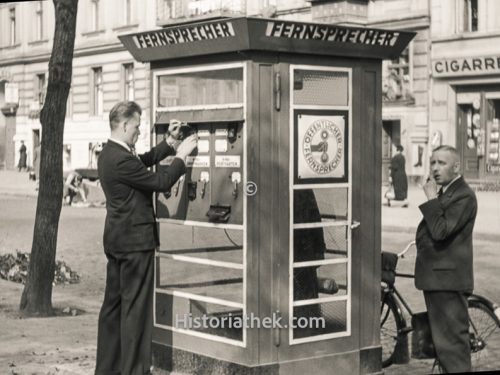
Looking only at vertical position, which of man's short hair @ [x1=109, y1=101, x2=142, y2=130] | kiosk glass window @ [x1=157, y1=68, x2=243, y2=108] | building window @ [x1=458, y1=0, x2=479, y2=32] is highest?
building window @ [x1=458, y1=0, x2=479, y2=32]

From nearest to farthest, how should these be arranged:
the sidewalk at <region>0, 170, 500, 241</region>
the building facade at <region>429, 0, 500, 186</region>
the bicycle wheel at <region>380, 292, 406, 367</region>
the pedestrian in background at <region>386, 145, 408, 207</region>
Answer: the bicycle wheel at <region>380, 292, 406, 367</region>
the sidewalk at <region>0, 170, 500, 241</region>
the pedestrian in background at <region>386, 145, 408, 207</region>
the building facade at <region>429, 0, 500, 186</region>

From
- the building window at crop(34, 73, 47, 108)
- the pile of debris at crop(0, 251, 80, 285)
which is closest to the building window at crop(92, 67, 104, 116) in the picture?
the building window at crop(34, 73, 47, 108)

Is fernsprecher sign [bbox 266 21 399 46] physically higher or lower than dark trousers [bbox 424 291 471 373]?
higher

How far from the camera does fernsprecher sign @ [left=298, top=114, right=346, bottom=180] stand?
20.7 ft

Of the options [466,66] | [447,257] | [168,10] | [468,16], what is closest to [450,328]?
[447,257]

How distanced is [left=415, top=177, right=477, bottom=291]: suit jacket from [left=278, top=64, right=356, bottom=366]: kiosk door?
2.36 ft

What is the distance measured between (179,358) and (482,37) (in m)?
25.5

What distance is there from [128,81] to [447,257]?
36.3 metres

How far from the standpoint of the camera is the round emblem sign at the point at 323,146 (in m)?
6.34

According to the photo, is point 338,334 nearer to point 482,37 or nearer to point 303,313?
point 303,313

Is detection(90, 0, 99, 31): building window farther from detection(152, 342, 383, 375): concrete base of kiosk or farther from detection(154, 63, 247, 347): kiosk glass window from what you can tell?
detection(152, 342, 383, 375): concrete base of kiosk

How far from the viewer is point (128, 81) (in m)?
41.4

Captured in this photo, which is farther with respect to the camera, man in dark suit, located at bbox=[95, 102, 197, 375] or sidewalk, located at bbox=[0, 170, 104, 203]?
sidewalk, located at bbox=[0, 170, 104, 203]

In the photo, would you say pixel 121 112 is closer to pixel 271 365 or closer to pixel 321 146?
pixel 321 146
